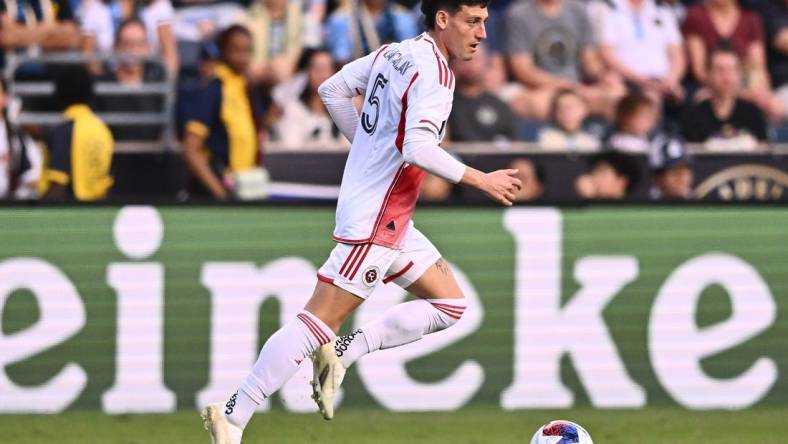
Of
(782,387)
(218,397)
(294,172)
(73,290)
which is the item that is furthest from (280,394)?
(782,387)

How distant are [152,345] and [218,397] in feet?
1.77

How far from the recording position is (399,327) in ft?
24.7

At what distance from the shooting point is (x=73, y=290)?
10.1m

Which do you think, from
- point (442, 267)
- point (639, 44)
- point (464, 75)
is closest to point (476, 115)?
point (464, 75)

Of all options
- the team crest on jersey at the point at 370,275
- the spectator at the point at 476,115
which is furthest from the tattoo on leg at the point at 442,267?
the spectator at the point at 476,115

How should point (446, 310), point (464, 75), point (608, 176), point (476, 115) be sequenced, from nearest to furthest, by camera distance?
1. point (446, 310)
2. point (608, 176)
3. point (476, 115)
4. point (464, 75)

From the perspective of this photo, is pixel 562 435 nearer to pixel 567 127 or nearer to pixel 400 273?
pixel 400 273

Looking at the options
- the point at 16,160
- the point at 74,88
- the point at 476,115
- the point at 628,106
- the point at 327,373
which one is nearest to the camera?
the point at 327,373

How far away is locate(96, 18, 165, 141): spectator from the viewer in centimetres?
1273

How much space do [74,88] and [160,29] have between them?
2.19 meters

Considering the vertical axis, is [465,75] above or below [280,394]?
above

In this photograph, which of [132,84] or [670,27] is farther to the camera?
[670,27]

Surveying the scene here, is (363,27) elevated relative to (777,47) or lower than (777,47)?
elevated

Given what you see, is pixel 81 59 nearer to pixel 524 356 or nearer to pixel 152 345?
pixel 152 345
